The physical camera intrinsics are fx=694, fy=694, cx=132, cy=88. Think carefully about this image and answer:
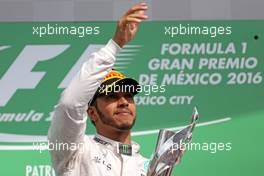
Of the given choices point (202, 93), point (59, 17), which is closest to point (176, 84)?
point (202, 93)

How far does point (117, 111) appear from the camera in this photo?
230 cm

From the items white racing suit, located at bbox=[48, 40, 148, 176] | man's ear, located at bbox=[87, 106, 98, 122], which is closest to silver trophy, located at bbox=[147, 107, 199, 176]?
white racing suit, located at bbox=[48, 40, 148, 176]

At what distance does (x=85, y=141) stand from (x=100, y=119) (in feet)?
0.55

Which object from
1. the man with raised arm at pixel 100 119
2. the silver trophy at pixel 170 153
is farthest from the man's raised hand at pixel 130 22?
the silver trophy at pixel 170 153

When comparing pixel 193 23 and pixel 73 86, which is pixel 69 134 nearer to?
pixel 73 86

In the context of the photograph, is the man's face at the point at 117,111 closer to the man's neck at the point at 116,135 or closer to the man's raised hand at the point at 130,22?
the man's neck at the point at 116,135

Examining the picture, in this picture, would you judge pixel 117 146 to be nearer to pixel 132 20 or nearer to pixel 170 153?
pixel 170 153

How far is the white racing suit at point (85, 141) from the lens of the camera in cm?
183

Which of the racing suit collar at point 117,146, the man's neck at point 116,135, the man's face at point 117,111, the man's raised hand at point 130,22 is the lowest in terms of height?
the racing suit collar at point 117,146

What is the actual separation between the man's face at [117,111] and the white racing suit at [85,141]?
0.20 ft

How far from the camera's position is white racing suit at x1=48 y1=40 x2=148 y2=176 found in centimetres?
183

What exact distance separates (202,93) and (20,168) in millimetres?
767

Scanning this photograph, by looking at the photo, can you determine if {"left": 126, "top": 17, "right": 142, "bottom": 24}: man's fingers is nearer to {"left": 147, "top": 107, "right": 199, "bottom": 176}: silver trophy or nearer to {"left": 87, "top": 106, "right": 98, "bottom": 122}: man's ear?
{"left": 147, "top": 107, "right": 199, "bottom": 176}: silver trophy

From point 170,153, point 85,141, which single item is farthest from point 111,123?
point 170,153
